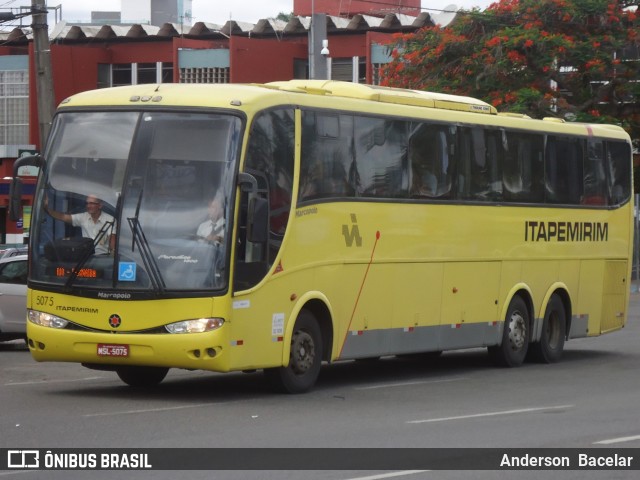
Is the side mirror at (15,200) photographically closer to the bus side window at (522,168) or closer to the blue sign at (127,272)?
the blue sign at (127,272)

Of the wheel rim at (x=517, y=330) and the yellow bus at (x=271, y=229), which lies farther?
the wheel rim at (x=517, y=330)

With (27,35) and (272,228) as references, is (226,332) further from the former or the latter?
(27,35)

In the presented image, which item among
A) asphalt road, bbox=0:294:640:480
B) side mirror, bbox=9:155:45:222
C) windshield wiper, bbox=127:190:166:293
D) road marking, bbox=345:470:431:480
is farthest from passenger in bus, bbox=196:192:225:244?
road marking, bbox=345:470:431:480

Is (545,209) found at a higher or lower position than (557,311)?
higher

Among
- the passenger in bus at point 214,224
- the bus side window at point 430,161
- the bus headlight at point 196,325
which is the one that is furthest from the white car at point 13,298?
the passenger in bus at point 214,224

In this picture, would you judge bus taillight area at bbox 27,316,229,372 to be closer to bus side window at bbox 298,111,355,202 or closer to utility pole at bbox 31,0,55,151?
bus side window at bbox 298,111,355,202

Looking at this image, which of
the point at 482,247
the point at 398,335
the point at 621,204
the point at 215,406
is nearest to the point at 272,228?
the point at 215,406

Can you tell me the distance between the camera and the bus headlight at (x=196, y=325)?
572 inches

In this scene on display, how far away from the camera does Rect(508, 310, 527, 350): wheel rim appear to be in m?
20.6

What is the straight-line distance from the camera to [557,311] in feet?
71.4

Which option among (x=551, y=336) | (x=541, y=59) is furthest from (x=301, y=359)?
(x=541, y=59)

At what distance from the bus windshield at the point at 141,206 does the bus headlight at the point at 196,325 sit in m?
0.34

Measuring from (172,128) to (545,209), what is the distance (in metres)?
7.84

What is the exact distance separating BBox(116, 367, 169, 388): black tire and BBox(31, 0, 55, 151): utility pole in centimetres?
970
